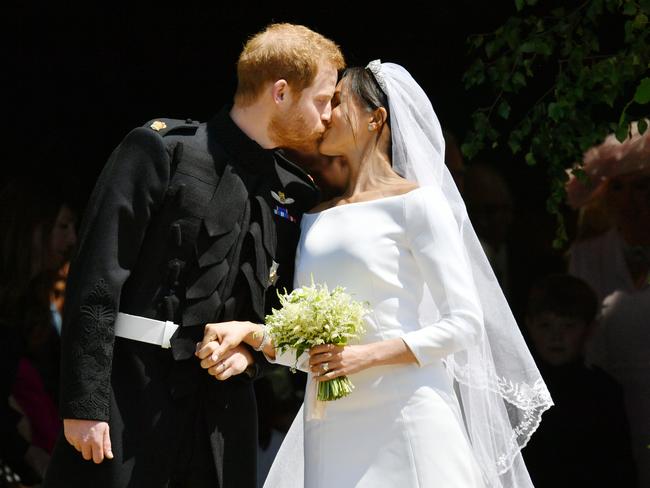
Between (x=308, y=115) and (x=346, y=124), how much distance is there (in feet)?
0.47

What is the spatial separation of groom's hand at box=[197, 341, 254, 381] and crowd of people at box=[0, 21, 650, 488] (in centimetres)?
170

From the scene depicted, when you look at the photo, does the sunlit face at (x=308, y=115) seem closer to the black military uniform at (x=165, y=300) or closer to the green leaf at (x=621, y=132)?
the black military uniform at (x=165, y=300)

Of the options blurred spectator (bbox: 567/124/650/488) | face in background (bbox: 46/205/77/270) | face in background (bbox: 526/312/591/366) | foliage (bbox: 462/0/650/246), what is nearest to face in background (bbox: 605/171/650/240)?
blurred spectator (bbox: 567/124/650/488)

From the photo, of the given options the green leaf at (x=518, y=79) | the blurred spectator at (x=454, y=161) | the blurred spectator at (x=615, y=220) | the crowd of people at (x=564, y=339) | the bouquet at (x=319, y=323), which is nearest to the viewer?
the bouquet at (x=319, y=323)

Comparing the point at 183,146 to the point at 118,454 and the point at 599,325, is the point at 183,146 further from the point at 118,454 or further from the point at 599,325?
the point at 599,325

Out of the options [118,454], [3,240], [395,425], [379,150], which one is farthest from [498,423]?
[3,240]

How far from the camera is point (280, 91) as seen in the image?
409cm

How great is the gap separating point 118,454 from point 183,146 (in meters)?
1.02

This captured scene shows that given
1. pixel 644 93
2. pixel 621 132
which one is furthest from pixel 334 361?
pixel 621 132

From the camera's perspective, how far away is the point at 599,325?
6195mm

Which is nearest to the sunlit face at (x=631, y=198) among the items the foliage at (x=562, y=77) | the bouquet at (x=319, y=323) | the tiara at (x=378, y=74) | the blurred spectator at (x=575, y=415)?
the blurred spectator at (x=575, y=415)

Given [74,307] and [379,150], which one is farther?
[379,150]

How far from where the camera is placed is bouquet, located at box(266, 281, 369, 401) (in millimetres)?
3672

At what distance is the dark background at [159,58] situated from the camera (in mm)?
6742
